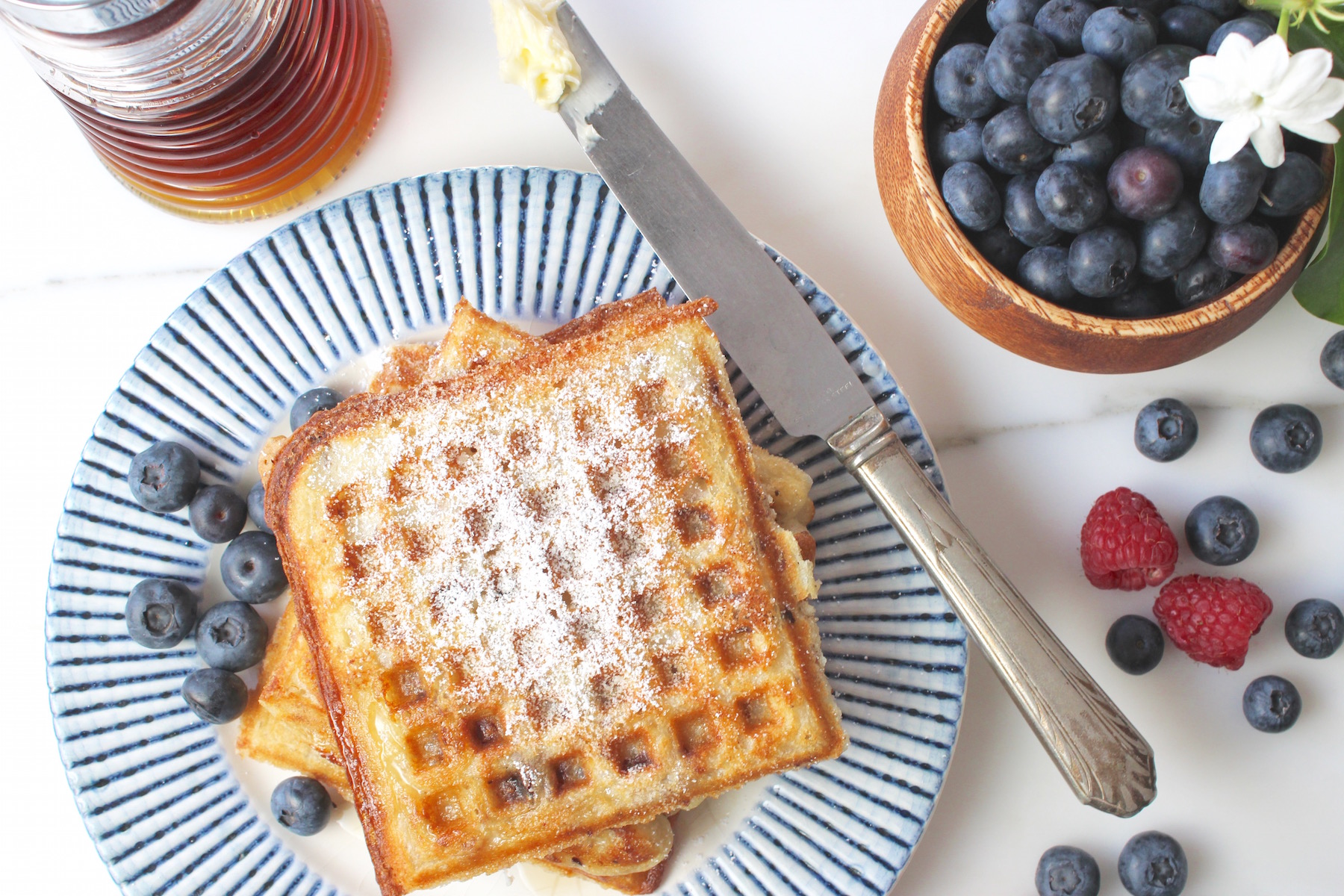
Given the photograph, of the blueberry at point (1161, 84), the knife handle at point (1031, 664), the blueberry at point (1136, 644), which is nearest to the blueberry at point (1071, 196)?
the blueberry at point (1161, 84)

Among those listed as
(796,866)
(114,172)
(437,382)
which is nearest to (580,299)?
(437,382)

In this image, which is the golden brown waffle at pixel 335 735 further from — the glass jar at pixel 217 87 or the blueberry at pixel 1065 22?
the blueberry at pixel 1065 22

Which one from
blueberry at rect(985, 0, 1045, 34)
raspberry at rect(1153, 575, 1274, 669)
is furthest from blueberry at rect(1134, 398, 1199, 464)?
blueberry at rect(985, 0, 1045, 34)

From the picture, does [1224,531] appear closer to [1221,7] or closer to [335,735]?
[1221,7]

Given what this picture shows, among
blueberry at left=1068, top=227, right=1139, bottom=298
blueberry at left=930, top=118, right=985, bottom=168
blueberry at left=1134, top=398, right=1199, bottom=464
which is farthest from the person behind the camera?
blueberry at left=1134, top=398, right=1199, bottom=464

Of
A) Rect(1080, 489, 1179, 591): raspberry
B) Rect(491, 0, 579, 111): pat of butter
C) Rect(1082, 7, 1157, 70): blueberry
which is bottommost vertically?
Rect(1080, 489, 1179, 591): raspberry

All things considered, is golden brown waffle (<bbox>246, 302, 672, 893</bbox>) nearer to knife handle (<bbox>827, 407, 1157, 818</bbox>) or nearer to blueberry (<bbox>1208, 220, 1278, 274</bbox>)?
knife handle (<bbox>827, 407, 1157, 818</bbox>)

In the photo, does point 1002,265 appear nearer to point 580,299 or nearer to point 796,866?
point 580,299

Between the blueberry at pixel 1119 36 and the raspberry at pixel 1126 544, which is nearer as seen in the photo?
the blueberry at pixel 1119 36
